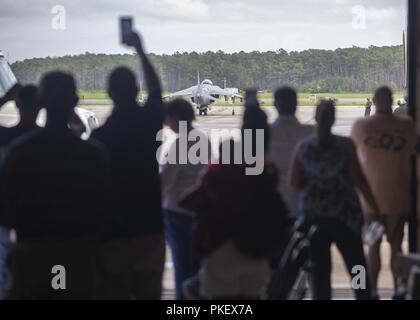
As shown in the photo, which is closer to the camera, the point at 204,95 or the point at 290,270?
the point at 290,270

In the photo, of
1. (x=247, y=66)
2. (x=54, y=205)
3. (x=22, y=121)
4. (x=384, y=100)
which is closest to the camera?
(x=54, y=205)

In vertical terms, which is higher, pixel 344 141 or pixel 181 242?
pixel 344 141

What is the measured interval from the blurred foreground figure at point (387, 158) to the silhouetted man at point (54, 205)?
1.84 meters

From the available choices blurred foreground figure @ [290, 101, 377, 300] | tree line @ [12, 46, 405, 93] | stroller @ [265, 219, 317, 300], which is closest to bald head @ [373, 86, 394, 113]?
tree line @ [12, 46, 405, 93]

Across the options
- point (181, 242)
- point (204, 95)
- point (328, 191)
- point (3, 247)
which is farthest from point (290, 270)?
point (204, 95)

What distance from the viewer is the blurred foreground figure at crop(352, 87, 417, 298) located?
13.3 ft

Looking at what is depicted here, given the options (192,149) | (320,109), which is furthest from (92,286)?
(320,109)

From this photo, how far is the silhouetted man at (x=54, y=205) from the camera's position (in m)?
2.53

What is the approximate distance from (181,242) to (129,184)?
2.03 feet

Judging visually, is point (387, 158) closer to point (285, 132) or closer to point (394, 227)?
point (394, 227)

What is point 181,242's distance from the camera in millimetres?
3562

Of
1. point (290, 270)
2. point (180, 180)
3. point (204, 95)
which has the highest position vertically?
point (180, 180)

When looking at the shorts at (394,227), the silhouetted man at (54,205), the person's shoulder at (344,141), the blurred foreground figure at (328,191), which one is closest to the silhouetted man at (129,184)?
the silhouetted man at (54,205)

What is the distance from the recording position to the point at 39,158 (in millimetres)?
2527
